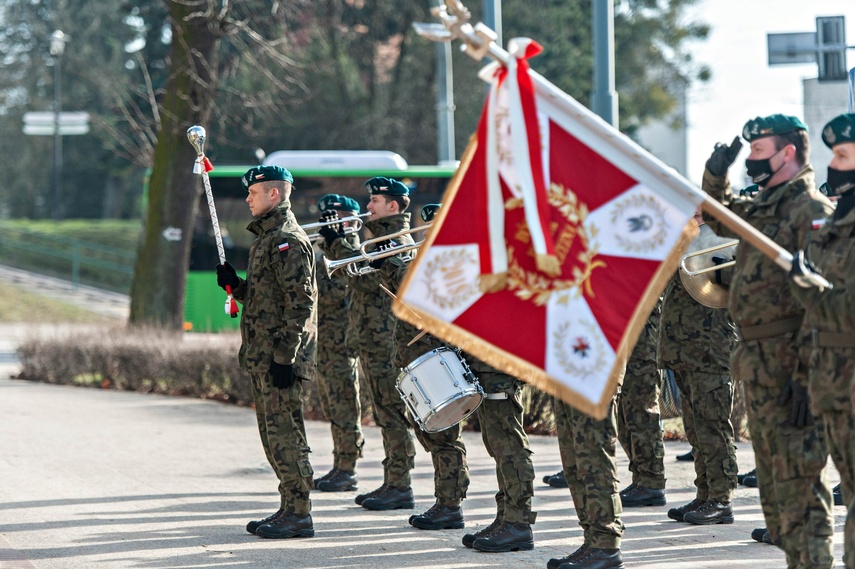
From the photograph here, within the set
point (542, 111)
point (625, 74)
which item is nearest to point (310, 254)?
point (542, 111)

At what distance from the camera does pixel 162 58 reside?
122 ft

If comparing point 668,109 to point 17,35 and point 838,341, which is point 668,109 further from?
point 838,341

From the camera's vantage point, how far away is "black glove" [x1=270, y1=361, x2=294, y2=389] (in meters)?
7.26

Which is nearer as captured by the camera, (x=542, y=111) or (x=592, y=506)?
(x=542, y=111)

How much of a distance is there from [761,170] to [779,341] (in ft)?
2.62

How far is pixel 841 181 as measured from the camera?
203 inches

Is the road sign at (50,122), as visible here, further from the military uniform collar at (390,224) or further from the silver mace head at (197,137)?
the silver mace head at (197,137)

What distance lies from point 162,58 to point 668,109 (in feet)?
55.3

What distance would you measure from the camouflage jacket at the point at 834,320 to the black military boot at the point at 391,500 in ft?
12.7

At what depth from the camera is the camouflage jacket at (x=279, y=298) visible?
729cm

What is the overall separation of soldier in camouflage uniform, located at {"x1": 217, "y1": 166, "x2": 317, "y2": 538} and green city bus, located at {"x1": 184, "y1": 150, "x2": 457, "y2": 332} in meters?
16.1

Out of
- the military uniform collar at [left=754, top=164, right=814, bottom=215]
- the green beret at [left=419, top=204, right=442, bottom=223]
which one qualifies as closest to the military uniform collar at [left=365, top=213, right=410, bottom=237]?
the green beret at [left=419, top=204, right=442, bottom=223]

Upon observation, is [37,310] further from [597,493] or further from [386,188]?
[597,493]

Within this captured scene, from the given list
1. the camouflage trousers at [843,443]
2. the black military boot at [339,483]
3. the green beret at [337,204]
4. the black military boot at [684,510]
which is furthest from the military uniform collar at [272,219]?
the camouflage trousers at [843,443]
